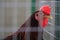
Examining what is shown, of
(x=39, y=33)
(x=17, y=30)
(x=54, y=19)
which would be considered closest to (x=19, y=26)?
(x=17, y=30)

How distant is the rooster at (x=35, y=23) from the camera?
3.01ft

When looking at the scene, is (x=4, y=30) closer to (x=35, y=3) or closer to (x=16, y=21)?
(x=16, y=21)

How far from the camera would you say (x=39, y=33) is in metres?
0.94

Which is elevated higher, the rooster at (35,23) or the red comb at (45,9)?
the red comb at (45,9)

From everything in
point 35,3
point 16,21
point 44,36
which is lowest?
point 44,36

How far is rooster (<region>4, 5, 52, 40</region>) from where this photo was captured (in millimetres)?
916

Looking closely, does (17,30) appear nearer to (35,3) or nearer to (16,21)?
(16,21)

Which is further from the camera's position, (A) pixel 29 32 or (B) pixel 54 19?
(B) pixel 54 19

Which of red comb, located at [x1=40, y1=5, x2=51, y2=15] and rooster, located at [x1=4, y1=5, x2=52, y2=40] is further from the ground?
red comb, located at [x1=40, y1=5, x2=51, y2=15]

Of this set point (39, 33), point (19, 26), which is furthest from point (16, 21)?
point (39, 33)

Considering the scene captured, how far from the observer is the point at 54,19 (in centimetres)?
103

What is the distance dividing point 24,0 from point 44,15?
0.50 feet

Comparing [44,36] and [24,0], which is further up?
[24,0]

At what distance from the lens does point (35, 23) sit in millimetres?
923
